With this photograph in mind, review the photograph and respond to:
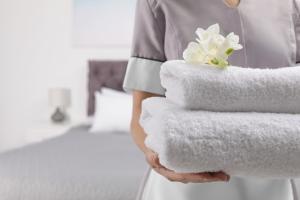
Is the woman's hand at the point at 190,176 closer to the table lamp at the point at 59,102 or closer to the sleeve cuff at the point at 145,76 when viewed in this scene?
the sleeve cuff at the point at 145,76

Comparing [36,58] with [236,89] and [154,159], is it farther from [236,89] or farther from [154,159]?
[236,89]

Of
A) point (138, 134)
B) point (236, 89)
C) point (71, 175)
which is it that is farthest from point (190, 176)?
point (71, 175)

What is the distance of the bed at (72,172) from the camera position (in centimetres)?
197

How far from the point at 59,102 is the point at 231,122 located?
3282 mm

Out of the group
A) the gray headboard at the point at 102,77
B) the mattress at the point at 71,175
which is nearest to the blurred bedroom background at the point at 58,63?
the gray headboard at the point at 102,77

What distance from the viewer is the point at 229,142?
0.73m

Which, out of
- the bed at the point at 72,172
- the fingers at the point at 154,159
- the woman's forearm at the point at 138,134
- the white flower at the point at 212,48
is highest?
the white flower at the point at 212,48

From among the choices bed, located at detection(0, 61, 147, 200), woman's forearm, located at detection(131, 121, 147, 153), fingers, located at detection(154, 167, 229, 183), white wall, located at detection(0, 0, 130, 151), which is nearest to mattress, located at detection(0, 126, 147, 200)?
bed, located at detection(0, 61, 147, 200)

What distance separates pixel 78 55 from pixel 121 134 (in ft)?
3.36

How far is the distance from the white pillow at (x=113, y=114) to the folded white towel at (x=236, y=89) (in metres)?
2.64

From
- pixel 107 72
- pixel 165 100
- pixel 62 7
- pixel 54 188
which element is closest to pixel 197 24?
pixel 165 100

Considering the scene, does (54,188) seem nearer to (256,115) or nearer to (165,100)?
(165,100)

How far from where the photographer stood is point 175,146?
2.35 ft

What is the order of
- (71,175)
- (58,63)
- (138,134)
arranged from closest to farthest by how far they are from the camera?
1. (138,134)
2. (71,175)
3. (58,63)
